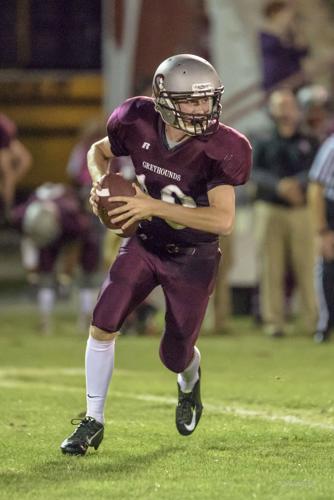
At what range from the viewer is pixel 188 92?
5742 millimetres

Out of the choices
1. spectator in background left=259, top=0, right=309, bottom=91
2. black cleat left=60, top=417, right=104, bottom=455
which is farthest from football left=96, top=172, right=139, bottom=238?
spectator in background left=259, top=0, right=309, bottom=91

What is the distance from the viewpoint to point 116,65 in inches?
494

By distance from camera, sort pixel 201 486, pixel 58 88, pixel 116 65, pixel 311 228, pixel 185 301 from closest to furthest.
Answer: pixel 201 486 < pixel 185 301 < pixel 311 228 < pixel 116 65 < pixel 58 88

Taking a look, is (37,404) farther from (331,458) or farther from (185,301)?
(331,458)

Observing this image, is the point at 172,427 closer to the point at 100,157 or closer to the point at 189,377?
the point at 189,377

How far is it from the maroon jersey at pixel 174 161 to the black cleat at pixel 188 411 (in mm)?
717

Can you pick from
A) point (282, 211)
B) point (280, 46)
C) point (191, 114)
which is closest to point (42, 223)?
point (282, 211)

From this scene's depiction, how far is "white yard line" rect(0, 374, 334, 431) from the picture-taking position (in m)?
6.78

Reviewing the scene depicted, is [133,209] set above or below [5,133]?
above

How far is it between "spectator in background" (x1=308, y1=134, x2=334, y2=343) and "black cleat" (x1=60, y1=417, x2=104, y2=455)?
15.2 feet

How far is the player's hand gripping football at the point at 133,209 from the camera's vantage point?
5.72 metres

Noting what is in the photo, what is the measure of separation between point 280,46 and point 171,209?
6.29 meters

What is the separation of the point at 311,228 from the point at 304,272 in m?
0.34

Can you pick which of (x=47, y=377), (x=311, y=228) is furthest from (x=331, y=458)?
(x=311, y=228)
